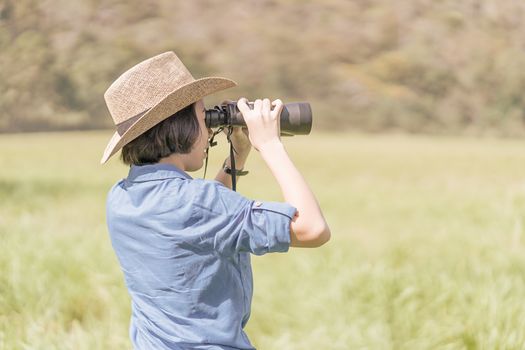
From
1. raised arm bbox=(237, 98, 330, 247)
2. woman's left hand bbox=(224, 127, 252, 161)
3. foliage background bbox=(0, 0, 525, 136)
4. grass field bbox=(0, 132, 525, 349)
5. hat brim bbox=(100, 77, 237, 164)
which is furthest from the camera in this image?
foliage background bbox=(0, 0, 525, 136)

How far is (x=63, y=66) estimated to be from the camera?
49.0ft

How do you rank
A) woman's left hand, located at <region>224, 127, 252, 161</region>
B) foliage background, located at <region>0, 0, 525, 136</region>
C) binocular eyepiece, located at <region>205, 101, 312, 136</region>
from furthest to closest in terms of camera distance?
foliage background, located at <region>0, 0, 525, 136</region>, woman's left hand, located at <region>224, 127, 252, 161</region>, binocular eyepiece, located at <region>205, 101, 312, 136</region>

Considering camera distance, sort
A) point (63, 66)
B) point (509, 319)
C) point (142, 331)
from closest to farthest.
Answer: point (142, 331)
point (509, 319)
point (63, 66)

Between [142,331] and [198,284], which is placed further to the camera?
[142,331]

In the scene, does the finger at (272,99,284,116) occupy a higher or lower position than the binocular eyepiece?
higher

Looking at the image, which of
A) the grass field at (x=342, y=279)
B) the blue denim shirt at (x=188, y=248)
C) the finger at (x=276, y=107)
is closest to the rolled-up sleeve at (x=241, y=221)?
the blue denim shirt at (x=188, y=248)

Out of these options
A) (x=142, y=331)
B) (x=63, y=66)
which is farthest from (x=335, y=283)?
(x=63, y=66)

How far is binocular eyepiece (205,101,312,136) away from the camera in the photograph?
5.92 ft

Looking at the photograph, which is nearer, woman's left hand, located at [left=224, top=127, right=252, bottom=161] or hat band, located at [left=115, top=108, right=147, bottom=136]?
hat band, located at [left=115, top=108, right=147, bottom=136]

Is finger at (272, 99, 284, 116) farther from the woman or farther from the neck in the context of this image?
the neck

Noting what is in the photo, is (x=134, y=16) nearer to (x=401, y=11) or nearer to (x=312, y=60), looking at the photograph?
Answer: (x=312, y=60)

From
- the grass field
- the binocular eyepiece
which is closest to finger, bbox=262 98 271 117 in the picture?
the binocular eyepiece

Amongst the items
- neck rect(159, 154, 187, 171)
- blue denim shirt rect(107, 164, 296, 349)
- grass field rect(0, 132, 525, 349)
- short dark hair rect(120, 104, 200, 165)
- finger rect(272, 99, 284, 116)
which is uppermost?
finger rect(272, 99, 284, 116)

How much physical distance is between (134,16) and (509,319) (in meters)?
16.9
